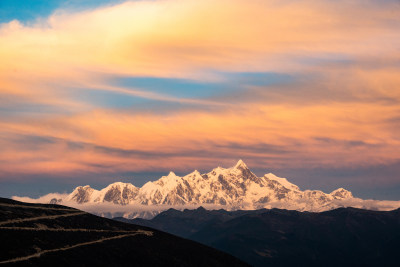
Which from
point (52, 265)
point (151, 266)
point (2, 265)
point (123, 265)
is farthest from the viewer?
point (151, 266)

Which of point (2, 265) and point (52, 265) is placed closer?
point (2, 265)

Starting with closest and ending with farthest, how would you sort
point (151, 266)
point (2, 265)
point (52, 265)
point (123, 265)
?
point (2, 265), point (52, 265), point (123, 265), point (151, 266)

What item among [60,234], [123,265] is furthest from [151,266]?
[60,234]

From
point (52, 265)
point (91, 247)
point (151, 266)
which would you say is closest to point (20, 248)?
point (52, 265)

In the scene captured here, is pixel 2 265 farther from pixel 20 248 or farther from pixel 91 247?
pixel 91 247

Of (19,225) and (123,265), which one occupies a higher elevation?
(19,225)

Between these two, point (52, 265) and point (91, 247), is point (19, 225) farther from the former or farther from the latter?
point (52, 265)

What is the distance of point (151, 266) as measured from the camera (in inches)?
7854

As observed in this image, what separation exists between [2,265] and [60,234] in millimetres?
55050

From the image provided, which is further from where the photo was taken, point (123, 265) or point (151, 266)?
point (151, 266)

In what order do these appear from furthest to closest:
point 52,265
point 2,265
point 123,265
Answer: point 123,265
point 52,265
point 2,265

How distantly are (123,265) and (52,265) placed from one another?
1396 inches

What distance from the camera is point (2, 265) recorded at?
141500 mm

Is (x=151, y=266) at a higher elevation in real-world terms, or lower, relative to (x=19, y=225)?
lower
